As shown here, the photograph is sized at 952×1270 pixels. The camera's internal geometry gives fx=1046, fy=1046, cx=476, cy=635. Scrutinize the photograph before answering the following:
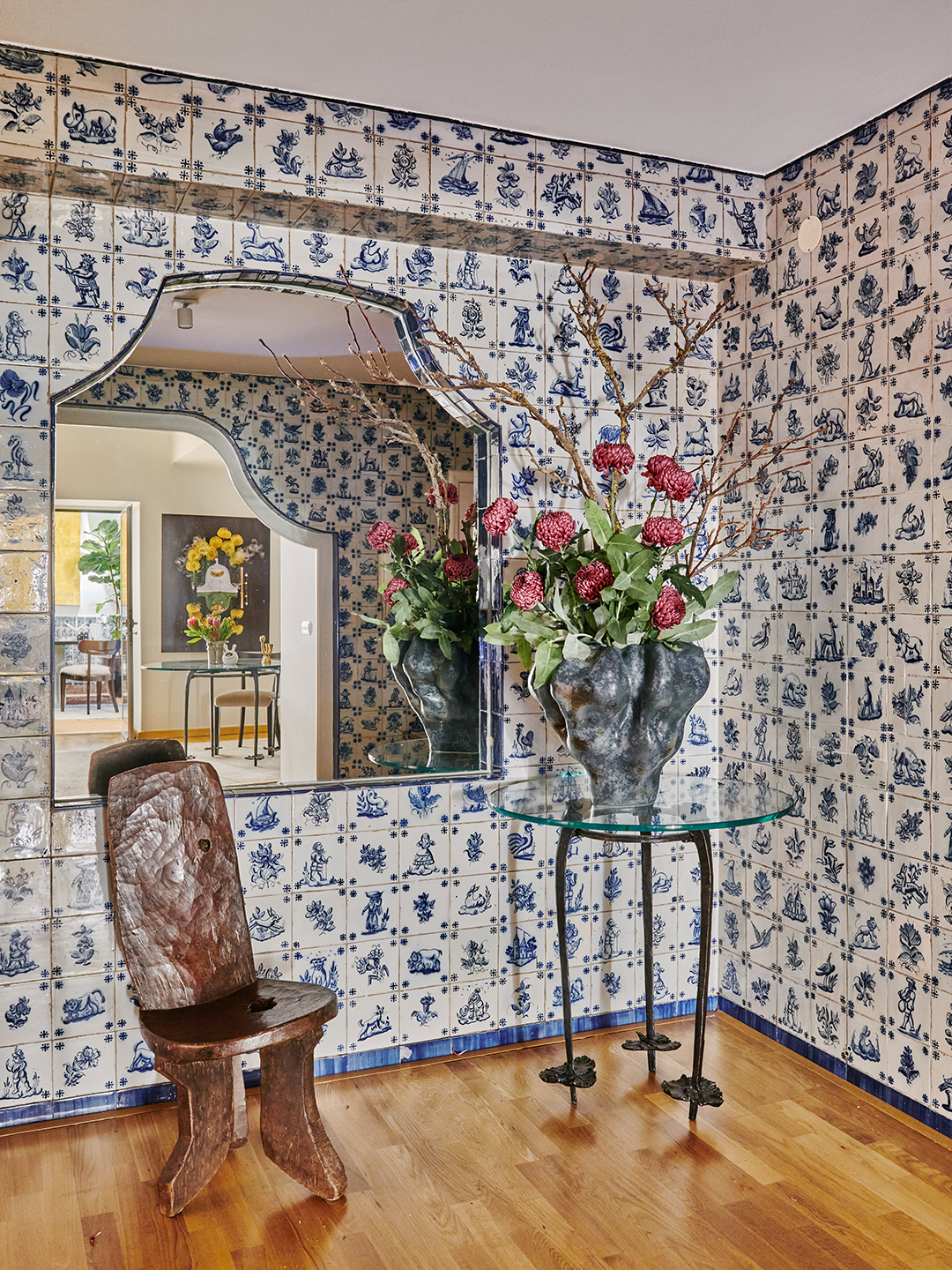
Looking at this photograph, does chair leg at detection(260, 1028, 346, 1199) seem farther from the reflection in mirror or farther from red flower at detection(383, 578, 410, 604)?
red flower at detection(383, 578, 410, 604)

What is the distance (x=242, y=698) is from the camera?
9.09 feet

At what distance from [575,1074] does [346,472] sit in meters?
1.74

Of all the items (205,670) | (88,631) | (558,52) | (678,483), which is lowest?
(205,670)

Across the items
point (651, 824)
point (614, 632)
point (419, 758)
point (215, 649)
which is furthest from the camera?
point (419, 758)

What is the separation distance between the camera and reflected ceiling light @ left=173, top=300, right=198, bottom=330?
2750 mm

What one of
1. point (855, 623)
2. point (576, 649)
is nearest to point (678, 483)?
point (576, 649)

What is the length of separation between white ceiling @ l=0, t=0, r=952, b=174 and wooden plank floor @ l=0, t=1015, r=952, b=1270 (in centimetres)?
254

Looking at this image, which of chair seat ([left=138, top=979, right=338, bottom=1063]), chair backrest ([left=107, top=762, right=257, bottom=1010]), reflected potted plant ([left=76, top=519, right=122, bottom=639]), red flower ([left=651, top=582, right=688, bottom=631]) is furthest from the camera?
reflected potted plant ([left=76, top=519, right=122, bottom=639])

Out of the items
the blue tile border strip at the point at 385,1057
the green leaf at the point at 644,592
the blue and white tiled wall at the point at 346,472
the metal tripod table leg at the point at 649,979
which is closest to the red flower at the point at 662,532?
the green leaf at the point at 644,592

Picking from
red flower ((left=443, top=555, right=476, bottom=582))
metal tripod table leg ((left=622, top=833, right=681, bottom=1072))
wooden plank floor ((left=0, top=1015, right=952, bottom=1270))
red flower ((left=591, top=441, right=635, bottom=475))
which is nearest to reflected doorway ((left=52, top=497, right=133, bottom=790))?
red flower ((left=443, top=555, right=476, bottom=582))

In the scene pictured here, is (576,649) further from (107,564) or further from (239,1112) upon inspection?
(239,1112)

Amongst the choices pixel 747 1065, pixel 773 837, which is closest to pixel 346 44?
pixel 773 837

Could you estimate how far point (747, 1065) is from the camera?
2963 mm

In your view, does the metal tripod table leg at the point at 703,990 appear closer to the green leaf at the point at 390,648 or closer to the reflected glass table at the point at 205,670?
the green leaf at the point at 390,648
